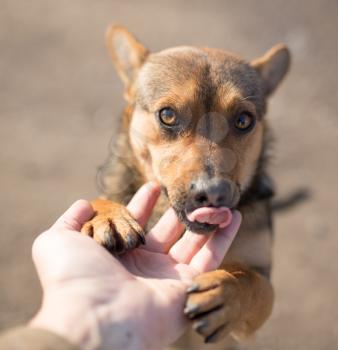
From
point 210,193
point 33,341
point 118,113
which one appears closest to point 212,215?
point 210,193

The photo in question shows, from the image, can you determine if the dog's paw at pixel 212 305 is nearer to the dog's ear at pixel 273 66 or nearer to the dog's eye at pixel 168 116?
the dog's eye at pixel 168 116

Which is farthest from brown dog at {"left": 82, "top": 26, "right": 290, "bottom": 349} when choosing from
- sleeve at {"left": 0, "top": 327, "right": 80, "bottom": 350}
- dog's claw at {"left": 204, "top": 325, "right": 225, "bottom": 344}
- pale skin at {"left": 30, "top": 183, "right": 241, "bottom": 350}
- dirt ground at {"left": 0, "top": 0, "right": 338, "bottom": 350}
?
dirt ground at {"left": 0, "top": 0, "right": 338, "bottom": 350}

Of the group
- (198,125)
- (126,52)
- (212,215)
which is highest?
(126,52)

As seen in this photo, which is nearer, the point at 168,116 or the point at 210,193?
the point at 210,193

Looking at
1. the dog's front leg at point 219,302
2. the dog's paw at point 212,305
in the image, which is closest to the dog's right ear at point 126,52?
the dog's front leg at point 219,302

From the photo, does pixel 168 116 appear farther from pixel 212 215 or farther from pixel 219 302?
pixel 219 302

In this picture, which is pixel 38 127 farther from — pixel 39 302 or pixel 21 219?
pixel 39 302

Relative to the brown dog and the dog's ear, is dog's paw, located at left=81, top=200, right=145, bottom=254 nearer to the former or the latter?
the brown dog
